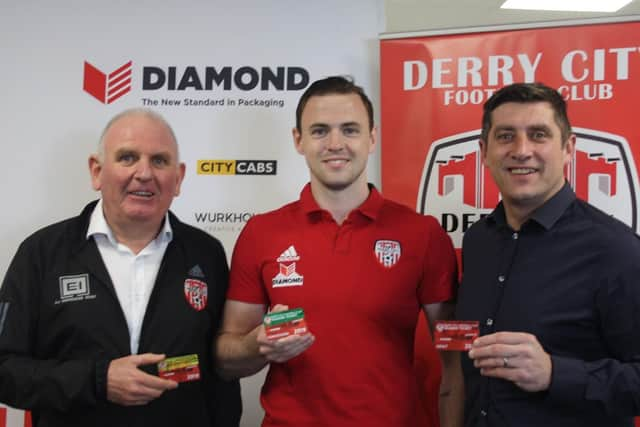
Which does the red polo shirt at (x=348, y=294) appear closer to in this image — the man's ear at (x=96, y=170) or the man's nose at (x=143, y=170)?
the man's nose at (x=143, y=170)

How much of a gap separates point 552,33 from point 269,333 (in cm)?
201

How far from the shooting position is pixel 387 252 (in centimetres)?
208

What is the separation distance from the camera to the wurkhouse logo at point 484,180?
256cm

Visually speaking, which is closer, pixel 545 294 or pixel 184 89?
pixel 545 294

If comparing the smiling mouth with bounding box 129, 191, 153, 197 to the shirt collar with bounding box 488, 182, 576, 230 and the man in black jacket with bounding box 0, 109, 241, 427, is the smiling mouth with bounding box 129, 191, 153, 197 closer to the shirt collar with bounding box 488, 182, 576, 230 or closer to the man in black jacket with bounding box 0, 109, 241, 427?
the man in black jacket with bounding box 0, 109, 241, 427

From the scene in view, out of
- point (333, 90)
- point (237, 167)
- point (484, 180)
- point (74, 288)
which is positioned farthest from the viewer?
point (237, 167)

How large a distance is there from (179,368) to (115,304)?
36 cm

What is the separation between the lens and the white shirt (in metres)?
1.97

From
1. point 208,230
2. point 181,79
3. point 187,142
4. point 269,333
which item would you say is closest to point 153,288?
point 269,333

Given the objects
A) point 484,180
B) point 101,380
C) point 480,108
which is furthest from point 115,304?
point 480,108

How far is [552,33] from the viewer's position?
264 cm

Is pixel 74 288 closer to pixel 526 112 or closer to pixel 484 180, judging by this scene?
pixel 526 112

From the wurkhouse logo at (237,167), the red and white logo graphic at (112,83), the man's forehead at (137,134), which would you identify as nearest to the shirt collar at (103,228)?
the man's forehead at (137,134)

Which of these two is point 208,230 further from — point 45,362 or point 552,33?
point 552,33
